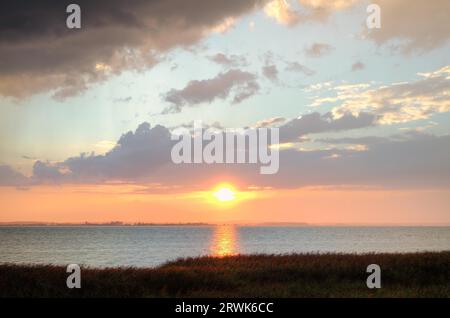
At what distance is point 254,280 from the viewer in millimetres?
27719

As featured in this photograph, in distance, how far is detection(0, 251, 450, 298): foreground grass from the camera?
22188 mm

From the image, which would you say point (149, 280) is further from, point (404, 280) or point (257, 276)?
point (404, 280)

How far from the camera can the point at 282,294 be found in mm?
22031

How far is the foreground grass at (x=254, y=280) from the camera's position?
2219 centimetres
